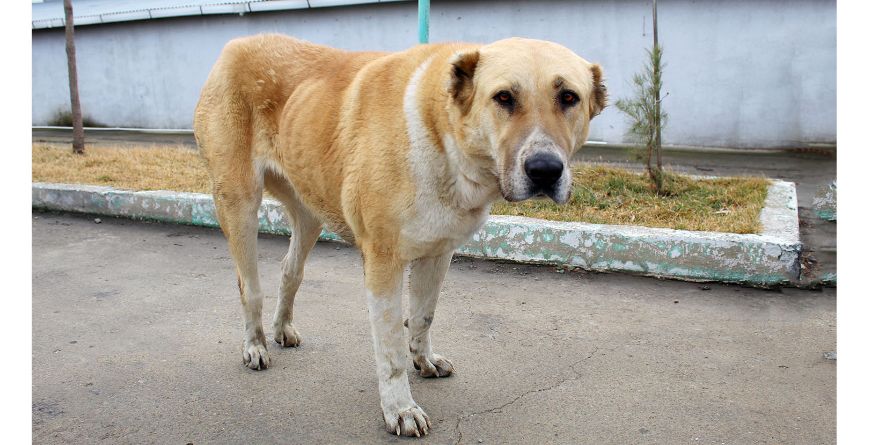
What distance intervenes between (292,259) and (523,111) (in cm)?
170

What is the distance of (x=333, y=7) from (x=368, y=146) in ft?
29.0

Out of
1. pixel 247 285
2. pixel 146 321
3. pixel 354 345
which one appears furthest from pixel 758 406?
pixel 146 321

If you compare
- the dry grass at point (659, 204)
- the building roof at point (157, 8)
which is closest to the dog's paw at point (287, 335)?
the dry grass at point (659, 204)

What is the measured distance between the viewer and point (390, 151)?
115 inches

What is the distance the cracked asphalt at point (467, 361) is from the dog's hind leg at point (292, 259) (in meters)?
0.10

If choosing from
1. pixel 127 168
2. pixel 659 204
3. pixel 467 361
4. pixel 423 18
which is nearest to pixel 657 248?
pixel 659 204

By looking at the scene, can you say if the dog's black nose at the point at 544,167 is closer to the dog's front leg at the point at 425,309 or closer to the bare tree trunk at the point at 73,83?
the dog's front leg at the point at 425,309

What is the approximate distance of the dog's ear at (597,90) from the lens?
288cm

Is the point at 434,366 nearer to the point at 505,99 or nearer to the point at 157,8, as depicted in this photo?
the point at 505,99

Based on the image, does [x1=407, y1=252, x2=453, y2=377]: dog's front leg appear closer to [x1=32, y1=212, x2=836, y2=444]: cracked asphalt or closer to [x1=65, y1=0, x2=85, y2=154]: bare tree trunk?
[x1=32, y1=212, x2=836, y2=444]: cracked asphalt

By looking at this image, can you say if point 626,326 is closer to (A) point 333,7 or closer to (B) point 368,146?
(B) point 368,146

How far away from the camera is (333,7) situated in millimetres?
11234

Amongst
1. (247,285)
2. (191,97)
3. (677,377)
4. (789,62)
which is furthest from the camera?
(191,97)

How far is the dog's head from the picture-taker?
8.36 ft
